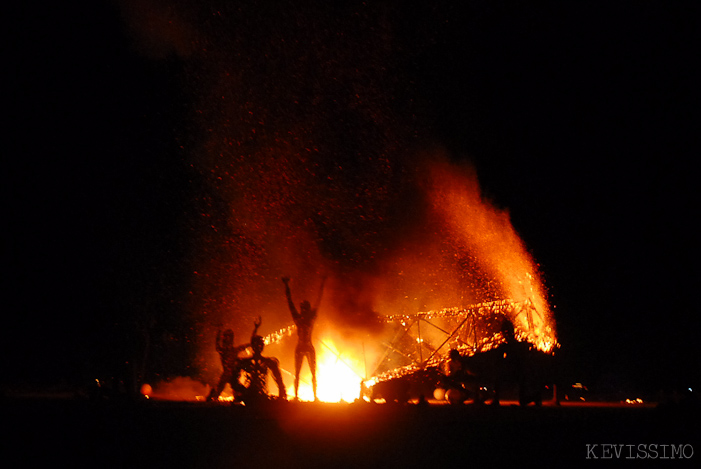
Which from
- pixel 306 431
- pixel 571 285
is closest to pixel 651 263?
pixel 571 285

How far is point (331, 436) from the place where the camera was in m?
5.95

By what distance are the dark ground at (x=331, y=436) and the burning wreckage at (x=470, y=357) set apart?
108 inches

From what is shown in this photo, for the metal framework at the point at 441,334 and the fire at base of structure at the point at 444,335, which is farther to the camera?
the metal framework at the point at 441,334

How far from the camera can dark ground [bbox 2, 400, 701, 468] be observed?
5242 mm

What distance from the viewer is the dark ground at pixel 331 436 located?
17.2ft

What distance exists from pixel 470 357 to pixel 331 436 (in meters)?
6.39

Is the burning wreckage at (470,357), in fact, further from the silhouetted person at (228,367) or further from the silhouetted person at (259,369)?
the silhouetted person at (228,367)

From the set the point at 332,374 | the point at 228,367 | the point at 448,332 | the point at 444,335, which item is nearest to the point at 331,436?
the point at 228,367

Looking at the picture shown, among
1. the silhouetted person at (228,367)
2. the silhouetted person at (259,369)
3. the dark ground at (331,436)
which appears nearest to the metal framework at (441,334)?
the silhouetted person at (259,369)

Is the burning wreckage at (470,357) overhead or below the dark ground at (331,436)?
overhead

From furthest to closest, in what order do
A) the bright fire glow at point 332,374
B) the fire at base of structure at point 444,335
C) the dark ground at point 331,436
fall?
the bright fire glow at point 332,374 → the fire at base of structure at point 444,335 → the dark ground at point 331,436

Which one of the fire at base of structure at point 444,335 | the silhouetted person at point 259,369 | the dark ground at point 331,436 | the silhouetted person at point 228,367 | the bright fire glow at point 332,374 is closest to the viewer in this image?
the dark ground at point 331,436

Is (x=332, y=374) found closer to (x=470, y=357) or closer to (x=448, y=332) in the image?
(x=448, y=332)

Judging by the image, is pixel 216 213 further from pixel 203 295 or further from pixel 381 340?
pixel 381 340
